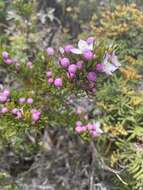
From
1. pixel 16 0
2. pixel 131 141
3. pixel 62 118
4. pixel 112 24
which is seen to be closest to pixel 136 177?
pixel 131 141

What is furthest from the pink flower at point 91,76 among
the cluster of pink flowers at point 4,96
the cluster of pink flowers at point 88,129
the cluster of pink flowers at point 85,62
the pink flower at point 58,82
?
the cluster of pink flowers at point 4,96

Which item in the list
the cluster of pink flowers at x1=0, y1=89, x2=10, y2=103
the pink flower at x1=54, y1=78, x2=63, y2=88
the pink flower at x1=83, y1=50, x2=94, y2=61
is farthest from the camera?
the cluster of pink flowers at x1=0, y1=89, x2=10, y2=103

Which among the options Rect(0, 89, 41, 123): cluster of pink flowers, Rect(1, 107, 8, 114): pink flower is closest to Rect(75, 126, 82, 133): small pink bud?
Rect(0, 89, 41, 123): cluster of pink flowers

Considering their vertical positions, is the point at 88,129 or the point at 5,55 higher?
the point at 5,55

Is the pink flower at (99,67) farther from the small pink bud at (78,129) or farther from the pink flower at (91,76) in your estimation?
the small pink bud at (78,129)

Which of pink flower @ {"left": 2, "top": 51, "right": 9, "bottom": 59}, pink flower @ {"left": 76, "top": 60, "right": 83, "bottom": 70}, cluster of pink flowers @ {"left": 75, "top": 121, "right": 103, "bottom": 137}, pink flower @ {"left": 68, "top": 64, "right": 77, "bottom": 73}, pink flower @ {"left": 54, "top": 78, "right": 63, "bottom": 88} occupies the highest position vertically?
pink flower @ {"left": 76, "top": 60, "right": 83, "bottom": 70}

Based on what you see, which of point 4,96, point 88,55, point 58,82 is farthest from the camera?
Answer: point 4,96

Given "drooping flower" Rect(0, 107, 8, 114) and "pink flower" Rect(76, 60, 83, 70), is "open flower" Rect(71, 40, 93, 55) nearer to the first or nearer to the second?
"pink flower" Rect(76, 60, 83, 70)

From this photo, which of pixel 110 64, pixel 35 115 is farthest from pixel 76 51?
pixel 35 115

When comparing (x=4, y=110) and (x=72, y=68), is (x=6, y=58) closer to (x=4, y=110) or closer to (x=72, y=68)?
(x=4, y=110)
